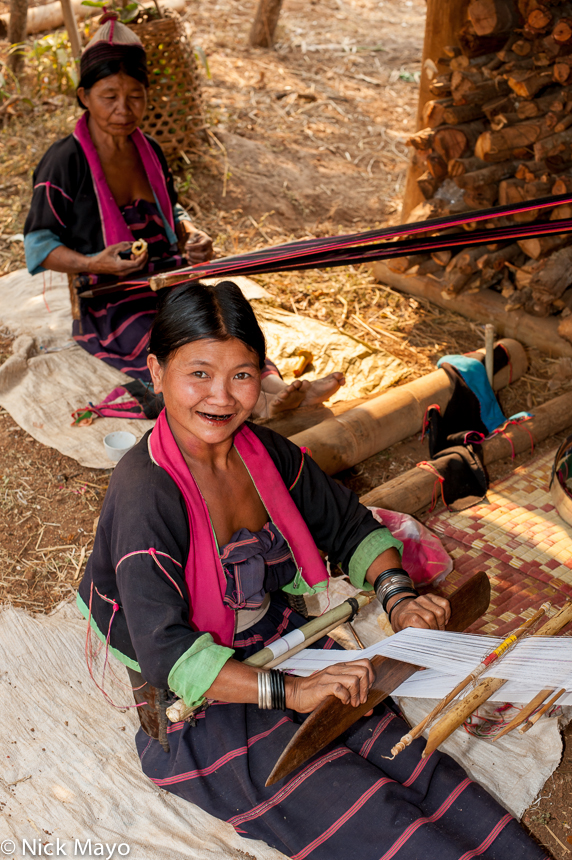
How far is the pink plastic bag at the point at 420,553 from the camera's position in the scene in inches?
99.0

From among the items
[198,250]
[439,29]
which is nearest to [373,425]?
[198,250]

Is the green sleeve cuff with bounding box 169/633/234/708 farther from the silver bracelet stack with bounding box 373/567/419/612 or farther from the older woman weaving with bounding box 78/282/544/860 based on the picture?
the silver bracelet stack with bounding box 373/567/419/612

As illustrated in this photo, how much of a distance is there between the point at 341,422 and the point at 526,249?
5.34ft

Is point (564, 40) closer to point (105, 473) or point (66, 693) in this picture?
point (105, 473)

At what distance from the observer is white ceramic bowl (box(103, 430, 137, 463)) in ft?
9.91

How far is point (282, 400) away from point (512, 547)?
110 cm

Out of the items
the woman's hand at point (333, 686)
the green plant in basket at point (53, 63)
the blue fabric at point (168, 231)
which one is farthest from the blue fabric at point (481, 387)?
the green plant in basket at point (53, 63)

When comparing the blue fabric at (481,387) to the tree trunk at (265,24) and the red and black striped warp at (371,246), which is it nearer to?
the red and black striped warp at (371,246)

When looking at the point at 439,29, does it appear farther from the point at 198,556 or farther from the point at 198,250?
the point at 198,556

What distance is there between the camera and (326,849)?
1.51m

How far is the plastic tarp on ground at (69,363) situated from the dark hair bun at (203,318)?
155cm

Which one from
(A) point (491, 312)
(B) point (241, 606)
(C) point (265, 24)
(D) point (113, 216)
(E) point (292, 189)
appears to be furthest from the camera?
(C) point (265, 24)

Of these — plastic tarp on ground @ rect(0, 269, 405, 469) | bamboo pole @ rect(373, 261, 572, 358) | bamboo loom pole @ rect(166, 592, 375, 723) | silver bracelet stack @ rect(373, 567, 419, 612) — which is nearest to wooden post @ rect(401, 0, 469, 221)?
bamboo pole @ rect(373, 261, 572, 358)

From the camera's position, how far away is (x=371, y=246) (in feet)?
8.56
